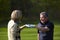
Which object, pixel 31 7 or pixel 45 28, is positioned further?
pixel 31 7

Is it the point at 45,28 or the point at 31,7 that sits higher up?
the point at 31,7

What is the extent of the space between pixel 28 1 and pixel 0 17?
26.8ft

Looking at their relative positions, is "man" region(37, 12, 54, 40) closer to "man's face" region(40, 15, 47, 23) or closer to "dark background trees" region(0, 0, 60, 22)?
"man's face" region(40, 15, 47, 23)

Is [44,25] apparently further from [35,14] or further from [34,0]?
[34,0]

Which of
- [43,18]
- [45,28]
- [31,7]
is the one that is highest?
[31,7]

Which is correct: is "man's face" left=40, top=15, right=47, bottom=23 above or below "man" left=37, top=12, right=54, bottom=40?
above

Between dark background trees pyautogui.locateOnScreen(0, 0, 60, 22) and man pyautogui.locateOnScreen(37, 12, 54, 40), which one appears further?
dark background trees pyautogui.locateOnScreen(0, 0, 60, 22)

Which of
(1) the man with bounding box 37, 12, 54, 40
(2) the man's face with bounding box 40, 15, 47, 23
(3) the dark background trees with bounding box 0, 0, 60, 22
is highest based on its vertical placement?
(3) the dark background trees with bounding box 0, 0, 60, 22

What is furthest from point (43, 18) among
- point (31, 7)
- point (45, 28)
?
point (31, 7)

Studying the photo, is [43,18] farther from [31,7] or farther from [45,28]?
[31,7]

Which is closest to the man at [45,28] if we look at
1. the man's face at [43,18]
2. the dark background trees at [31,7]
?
the man's face at [43,18]

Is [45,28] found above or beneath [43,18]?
beneath

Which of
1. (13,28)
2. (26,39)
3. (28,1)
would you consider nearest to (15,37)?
(13,28)

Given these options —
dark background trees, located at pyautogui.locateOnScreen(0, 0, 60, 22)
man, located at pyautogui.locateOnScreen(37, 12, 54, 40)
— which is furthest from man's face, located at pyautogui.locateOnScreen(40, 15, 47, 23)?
dark background trees, located at pyautogui.locateOnScreen(0, 0, 60, 22)
